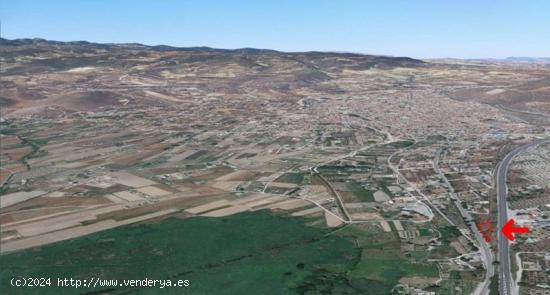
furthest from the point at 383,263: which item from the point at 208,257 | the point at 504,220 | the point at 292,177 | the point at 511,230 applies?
the point at 292,177

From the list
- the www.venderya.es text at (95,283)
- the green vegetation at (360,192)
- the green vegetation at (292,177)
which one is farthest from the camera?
the green vegetation at (292,177)

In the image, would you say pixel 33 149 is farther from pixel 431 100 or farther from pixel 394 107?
pixel 431 100

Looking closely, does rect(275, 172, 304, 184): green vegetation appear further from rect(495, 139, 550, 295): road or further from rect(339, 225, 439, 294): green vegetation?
rect(495, 139, 550, 295): road

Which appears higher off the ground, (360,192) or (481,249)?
(481,249)

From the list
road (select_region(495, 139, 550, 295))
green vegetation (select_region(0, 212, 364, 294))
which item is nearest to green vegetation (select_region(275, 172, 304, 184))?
green vegetation (select_region(0, 212, 364, 294))

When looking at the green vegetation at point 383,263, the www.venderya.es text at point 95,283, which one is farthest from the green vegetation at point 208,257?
the green vegetation at point 383,263

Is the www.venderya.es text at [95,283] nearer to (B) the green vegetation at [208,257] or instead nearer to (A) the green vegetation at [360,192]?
(B) the green vegetation at [208,257]

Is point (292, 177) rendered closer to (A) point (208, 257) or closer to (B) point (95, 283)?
(A) point (208, 257)
